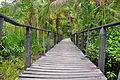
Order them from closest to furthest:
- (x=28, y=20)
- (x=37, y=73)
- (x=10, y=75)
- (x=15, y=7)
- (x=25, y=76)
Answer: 1. (x=25, y=76)
2. (x=37, y=73)
3. (x=10, y=75)
4. (x=15, y=7)
5. (x=28, y=20)

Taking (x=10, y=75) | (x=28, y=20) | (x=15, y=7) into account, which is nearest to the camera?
(x=10, y=75)

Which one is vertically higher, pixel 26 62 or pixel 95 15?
pixel 95 15

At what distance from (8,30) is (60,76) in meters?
2.42

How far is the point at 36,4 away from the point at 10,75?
5.44 meters

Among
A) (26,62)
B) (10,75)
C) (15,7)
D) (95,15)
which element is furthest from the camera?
(15,7)

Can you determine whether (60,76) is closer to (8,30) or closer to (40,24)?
(8,30)

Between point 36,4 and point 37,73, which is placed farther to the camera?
point 36,4

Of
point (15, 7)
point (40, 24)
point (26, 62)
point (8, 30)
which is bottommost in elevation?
point (26, 62)

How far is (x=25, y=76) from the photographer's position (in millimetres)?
2293

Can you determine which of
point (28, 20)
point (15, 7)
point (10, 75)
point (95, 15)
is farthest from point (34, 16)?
point (10, 75)

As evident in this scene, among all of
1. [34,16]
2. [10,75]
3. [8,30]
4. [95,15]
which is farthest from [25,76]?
[34,16]

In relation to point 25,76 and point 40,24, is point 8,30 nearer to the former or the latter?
point 25,76

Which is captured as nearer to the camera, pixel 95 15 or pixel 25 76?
pixel 25 76

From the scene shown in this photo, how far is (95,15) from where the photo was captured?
265 inches
